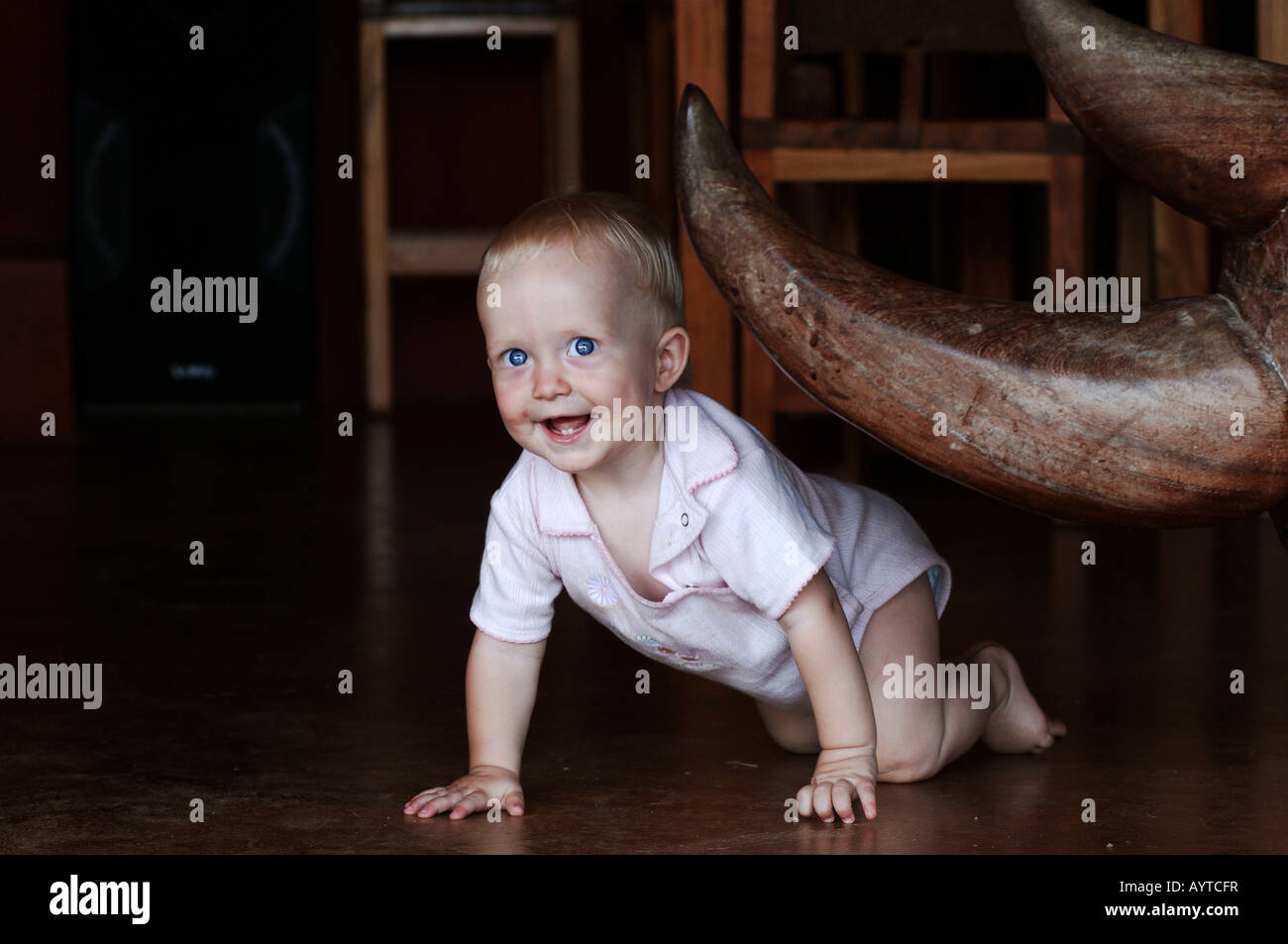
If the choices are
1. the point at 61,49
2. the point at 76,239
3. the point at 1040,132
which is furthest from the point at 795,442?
the point at 76,239

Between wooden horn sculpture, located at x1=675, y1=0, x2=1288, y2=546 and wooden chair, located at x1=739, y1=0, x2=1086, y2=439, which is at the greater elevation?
wooden chair, located at x1=739, y1=0, x2=1086, y2=439

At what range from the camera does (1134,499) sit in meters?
1.03

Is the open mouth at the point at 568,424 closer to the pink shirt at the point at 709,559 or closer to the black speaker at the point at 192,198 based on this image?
the pink shirt at the point at 709,559

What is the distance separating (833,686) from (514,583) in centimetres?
24

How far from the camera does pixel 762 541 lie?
120 centimetres

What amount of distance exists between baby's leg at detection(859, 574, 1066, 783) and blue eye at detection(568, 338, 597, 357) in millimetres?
314

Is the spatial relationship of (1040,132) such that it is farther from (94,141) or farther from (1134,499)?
(94,141)

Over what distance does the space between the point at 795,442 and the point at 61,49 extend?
Answer: 1895mm

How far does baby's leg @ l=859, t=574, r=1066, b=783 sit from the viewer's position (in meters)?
1.27

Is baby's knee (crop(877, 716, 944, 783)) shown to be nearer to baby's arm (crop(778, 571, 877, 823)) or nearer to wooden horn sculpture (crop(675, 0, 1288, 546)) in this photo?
baby's arm (crop(778, 571, 877, 823))

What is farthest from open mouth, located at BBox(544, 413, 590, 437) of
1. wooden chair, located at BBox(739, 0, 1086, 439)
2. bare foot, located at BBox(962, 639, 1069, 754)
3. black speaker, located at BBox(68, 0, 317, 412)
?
black speaker, located at BBox(68, 0, 317, 412)

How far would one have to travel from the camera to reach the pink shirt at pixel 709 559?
120 cm

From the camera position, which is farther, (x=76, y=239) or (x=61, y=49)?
(x=76, y=239)

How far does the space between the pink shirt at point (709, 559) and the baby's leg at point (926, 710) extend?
0.06 ft
